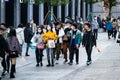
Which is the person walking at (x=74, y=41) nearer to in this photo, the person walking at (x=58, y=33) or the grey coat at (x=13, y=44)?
the person walking at (x=58, y=33)

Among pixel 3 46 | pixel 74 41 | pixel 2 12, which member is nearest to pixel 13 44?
pixel 3 46

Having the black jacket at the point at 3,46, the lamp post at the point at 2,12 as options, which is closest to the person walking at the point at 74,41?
the black jacket at the point at 3,46

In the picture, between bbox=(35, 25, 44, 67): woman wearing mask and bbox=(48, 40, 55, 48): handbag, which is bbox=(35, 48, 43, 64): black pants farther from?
bbox=(48, 40, 55, 48): handbag

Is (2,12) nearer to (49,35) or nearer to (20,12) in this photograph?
(20,12)

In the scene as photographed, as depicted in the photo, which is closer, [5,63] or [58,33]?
[5,63]

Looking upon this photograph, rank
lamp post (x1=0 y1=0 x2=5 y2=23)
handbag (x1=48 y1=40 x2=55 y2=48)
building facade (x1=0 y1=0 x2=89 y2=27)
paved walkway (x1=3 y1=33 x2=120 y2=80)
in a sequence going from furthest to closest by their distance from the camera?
building facade (x1=0 y1=0 x2=89 y2=27)
lamp post (x1=0 y1=0 x2=5 y2=23)
handbag (x1=48 y1=40 x2=55 y2=48)
paved walkway (x1=3 y1=33 x2=120 y2=80)

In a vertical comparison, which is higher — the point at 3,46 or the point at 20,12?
the point at 20,12

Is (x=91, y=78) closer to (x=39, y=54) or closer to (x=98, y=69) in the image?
(x=98, y=69)

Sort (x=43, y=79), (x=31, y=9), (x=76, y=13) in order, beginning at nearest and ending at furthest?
(x=43, y=79), (x=31, y=9), (x=76, y=13)

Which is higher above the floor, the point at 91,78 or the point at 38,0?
the point at 38,0

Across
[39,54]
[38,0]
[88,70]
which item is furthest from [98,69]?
[38,0]

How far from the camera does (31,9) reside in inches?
1715

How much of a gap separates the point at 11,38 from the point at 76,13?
163ft

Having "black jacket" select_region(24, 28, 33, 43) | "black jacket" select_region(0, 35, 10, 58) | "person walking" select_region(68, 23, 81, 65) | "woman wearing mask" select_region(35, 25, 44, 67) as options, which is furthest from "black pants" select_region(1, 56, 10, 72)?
"black jacket" select_region(24, 28, 33, 43)
